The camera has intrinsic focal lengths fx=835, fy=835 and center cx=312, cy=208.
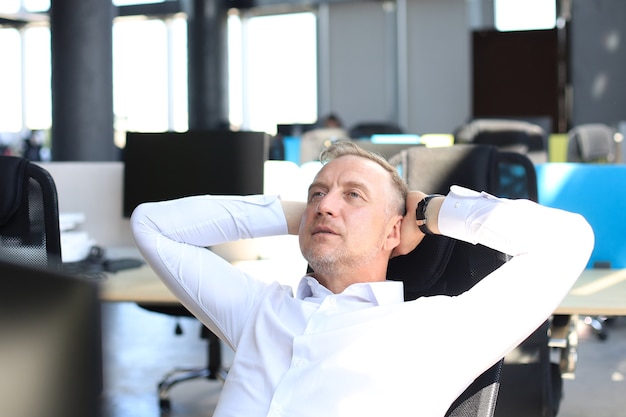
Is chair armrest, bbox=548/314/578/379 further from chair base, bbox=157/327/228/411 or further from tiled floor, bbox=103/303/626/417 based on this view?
chair base, bbox=157/327/228/411

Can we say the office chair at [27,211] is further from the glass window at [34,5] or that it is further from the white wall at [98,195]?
the glass window at [34,5]

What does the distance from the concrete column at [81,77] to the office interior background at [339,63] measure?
4.14 meters

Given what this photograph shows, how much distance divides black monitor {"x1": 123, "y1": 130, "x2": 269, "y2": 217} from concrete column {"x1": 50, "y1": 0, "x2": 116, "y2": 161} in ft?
14.1

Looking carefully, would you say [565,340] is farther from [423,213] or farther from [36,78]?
[36,78]

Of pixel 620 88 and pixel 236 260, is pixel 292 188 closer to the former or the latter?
pixel 236 260

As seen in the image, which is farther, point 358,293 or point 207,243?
point 207,243

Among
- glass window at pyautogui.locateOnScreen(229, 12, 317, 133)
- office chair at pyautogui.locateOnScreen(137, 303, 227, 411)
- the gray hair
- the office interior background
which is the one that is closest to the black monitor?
Answer: office chair at pyautogui.locateOnScreen(137, 303, 227, 411)

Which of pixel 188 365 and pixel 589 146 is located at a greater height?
pixel 589 146

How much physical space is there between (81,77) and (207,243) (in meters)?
5.88

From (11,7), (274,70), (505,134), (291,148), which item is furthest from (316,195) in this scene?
(11,7)

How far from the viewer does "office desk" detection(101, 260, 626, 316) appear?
2230 millimetres

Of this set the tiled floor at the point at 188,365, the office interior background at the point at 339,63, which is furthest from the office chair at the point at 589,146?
the office interior background at the point at 339,63

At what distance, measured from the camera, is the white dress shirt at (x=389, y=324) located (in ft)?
4.79

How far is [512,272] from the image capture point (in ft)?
4.95
